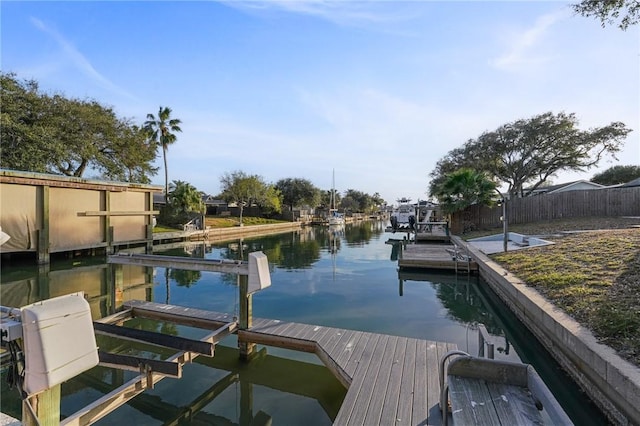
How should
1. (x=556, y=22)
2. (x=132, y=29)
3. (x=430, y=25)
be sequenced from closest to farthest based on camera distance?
(x=556, y=22) < (x=430, y=25) < (x=132, y=29)

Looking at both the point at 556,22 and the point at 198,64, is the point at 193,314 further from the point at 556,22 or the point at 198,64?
the point at 198,64

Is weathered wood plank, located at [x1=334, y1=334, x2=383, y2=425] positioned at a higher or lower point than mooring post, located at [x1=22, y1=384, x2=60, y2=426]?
lower

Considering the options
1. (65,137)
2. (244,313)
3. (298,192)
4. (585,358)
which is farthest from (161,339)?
(298,192)

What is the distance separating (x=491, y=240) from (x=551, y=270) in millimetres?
8549

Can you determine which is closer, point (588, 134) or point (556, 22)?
point (556, 22)

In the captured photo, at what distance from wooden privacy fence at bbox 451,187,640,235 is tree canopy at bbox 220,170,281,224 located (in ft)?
66.4

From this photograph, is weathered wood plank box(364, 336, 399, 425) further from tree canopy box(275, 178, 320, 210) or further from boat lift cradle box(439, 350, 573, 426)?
tree canopy box(275, 178, 320, 210)

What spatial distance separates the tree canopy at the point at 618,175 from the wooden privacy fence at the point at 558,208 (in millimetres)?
19913

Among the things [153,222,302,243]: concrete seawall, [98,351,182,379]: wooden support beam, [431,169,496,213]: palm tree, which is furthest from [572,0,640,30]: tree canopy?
[153,222,302,243]: concrete seawall

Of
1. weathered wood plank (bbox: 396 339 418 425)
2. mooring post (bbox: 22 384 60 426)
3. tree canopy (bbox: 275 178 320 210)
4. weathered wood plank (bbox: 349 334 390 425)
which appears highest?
tree canopy (bbox: 275 178 320 210)

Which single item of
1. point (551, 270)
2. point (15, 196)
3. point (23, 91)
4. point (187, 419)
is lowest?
point (187, 419)

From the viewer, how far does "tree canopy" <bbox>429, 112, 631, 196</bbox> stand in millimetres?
21511

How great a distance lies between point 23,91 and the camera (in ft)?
56.0

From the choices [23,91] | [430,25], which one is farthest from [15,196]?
[430,25]
